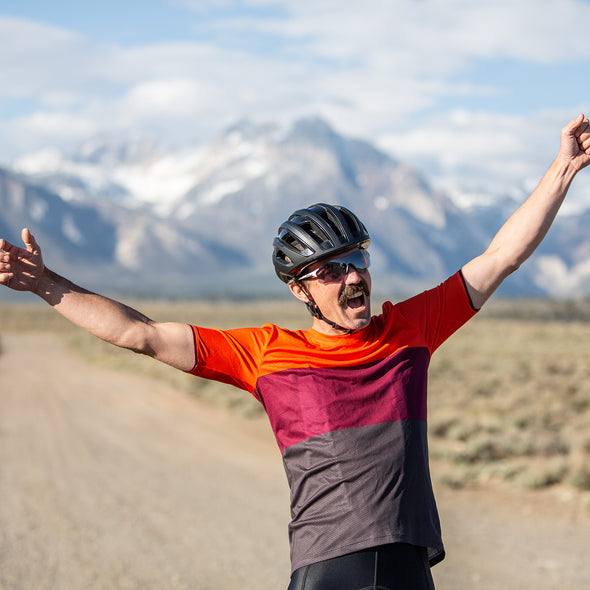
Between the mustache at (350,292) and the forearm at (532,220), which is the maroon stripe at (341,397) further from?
the forearm at (532,220)

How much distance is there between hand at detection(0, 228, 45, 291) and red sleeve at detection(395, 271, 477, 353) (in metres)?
1.42

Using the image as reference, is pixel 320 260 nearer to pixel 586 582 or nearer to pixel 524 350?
pixel 586 582

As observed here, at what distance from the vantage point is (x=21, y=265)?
3.26 meters

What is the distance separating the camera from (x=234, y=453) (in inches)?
494

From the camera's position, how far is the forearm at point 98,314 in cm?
320

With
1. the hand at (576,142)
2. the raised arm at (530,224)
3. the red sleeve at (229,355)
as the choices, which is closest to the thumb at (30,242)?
the red sleeve at (229,355)

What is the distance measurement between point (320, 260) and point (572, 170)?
1096 mm

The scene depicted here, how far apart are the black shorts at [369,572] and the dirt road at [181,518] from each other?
13.3ft

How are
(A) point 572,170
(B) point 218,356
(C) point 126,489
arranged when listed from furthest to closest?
(C) point 126,489 → (A) point 572,170 → (B) point 218,356

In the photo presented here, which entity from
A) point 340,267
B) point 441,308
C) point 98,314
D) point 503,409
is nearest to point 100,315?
point 98,314

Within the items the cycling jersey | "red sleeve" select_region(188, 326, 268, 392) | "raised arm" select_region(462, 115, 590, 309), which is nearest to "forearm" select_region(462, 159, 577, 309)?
"raised arm" select_region(462, 115, 590, 309)

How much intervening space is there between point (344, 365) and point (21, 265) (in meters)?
1.32

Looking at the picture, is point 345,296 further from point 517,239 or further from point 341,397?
point 517,239

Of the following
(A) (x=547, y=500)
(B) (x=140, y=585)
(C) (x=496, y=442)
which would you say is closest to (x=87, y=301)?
(B) (x=140, y=585)
